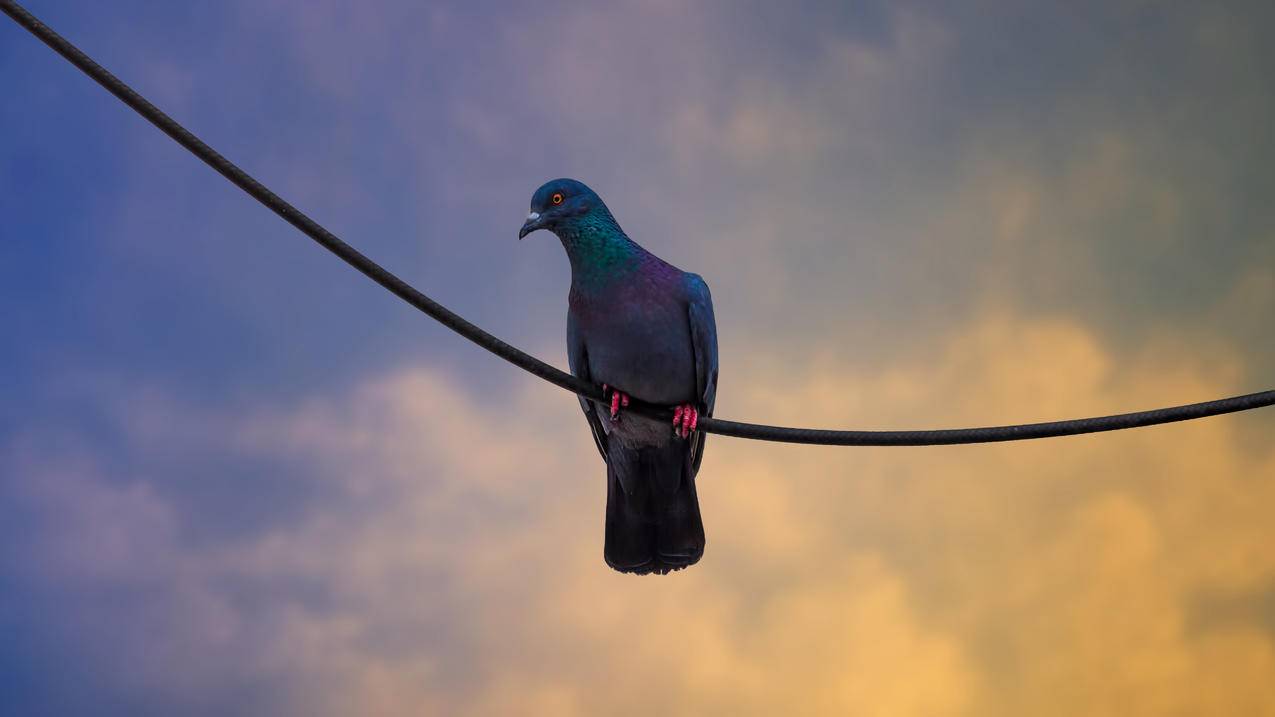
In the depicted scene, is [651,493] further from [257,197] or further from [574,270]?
[257,197]

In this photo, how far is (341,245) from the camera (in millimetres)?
3660

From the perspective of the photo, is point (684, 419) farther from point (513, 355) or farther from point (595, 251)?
point (513, 355)

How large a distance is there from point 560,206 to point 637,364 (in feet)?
3.22

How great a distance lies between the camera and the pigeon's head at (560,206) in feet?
20.3

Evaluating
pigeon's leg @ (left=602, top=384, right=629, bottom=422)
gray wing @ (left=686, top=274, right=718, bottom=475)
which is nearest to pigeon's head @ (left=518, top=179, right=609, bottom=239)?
gray wing @ (left=686, top=274, right=718, bottom=475)

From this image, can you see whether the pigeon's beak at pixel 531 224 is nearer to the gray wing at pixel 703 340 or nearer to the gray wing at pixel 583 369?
the gray wing at pixel 583 369

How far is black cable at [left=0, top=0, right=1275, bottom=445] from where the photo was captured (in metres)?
3.25

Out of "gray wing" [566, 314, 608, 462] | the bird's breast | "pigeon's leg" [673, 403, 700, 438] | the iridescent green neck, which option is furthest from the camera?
"gray wing" [566, 314, 608, 462]

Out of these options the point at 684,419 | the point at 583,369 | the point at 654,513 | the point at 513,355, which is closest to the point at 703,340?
the point at 684,419

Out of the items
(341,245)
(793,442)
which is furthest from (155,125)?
(793,442)

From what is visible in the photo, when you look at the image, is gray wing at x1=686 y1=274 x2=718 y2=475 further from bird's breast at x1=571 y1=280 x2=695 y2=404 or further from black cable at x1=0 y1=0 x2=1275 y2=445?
black cable at x1=0 y1=0 x2=1275 y2=445

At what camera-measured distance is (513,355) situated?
438 cm

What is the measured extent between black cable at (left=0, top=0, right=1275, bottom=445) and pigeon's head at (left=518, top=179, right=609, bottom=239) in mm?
1174

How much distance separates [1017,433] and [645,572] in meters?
2.61
